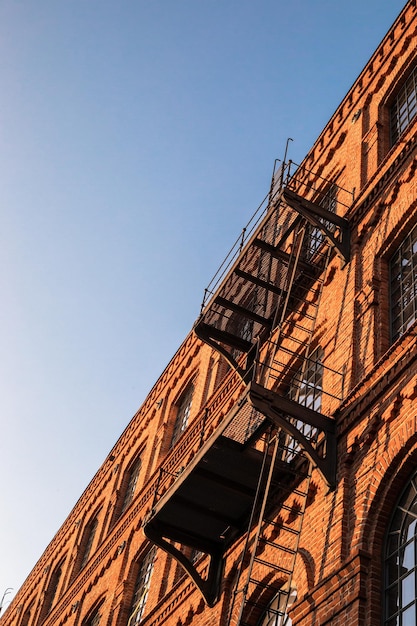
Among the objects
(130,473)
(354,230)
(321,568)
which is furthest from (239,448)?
(130,473)

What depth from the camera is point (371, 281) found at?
13.1 meters

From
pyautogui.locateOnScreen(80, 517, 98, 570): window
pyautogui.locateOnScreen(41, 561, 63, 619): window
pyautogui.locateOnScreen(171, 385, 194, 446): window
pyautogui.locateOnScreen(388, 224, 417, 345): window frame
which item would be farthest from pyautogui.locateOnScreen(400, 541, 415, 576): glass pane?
pyautogui.locateOnScreen(41, 561, 63, 619): window

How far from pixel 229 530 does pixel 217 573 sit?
27.9 inches

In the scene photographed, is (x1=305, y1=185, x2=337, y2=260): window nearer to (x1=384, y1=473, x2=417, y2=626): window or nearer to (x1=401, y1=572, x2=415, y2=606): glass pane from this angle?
(x1=384, y1=473, x2=417, y2=626): window

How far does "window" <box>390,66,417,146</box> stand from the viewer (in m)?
15.8

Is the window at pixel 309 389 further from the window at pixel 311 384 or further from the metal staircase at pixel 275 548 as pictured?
the metal staircase at pixel 275 548

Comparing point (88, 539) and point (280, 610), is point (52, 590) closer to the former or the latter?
point (88, 539)

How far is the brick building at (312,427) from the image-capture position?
10.1 m

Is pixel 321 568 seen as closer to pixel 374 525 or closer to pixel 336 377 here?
pixel 374 525

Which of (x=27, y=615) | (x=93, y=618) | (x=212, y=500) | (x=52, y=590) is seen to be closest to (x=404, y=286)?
(x=212, y=500)

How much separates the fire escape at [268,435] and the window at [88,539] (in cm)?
1000

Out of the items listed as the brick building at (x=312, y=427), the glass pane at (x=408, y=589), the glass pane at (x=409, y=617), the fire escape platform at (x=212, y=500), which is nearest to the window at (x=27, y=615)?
the brick building at (x=312, y=427)

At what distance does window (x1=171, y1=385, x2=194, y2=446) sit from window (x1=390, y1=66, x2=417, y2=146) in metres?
9.23

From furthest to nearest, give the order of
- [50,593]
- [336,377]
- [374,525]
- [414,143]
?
[50,593] < [414,143] < [336,377] < [374,525]
